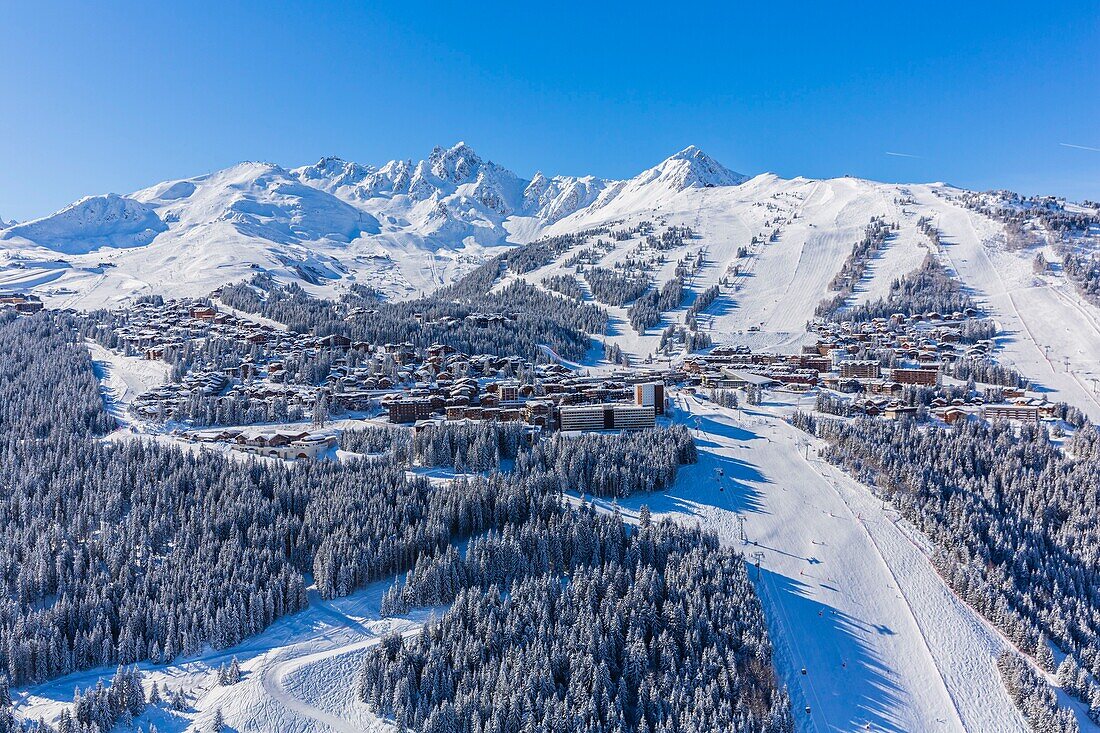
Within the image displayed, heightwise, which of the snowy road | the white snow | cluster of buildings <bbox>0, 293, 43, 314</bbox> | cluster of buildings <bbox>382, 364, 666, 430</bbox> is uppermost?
cluster of buildings <bbox>0, 293, 43, 314</bbox>

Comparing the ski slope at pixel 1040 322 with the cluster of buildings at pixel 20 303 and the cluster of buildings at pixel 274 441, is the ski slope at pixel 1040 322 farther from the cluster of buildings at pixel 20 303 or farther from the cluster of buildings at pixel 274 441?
the cluster of buildings at pixel 20 303

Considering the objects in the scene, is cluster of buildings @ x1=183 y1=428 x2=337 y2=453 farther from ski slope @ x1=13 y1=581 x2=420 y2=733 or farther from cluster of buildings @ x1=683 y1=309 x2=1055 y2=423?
cluster of buildings @ x1=683 y1=309 x2=1055 y2=423

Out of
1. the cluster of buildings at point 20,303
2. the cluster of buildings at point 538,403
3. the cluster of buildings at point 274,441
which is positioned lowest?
the cluster of buildings at point 274,441

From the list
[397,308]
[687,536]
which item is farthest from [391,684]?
[397,308]

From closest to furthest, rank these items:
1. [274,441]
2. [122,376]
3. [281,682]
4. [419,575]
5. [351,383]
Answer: [281,682], [419,575], [274,441], [351,383], [122,376]

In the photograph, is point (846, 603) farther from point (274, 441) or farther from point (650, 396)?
point (274, 441)

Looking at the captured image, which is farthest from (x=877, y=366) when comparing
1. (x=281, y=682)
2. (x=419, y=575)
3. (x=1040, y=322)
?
(x=281, y=682)

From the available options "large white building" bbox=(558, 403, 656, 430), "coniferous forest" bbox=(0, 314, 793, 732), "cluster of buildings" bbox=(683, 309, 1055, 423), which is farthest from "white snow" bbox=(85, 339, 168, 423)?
"cluster of buildings" bbox=(683, 309, 1055, 423)

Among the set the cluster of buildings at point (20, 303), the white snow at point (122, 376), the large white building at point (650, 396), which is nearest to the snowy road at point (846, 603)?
the large white building at point (650, 396)

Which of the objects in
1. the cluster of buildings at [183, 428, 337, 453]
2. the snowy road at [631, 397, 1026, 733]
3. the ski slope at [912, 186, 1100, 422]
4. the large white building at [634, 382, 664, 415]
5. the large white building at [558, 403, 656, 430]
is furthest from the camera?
the ski slope at [912, 186, 1100, 422]

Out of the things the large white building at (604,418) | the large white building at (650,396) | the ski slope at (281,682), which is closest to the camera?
the ski slope at (281,682)

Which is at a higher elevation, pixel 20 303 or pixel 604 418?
pixel 20 303
